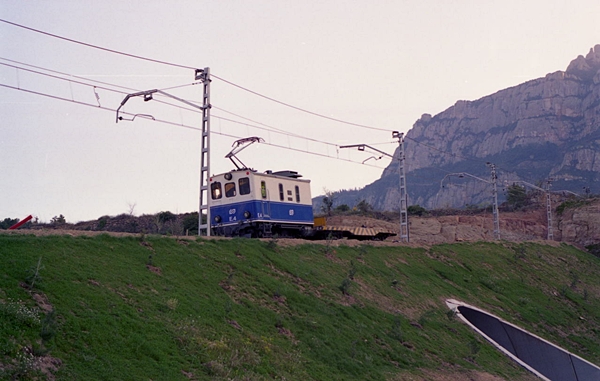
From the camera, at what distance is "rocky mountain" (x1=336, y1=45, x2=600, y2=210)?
490 feet

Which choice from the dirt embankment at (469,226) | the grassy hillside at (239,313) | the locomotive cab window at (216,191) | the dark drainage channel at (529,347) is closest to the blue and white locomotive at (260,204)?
the locomotive cab window at (216,191)

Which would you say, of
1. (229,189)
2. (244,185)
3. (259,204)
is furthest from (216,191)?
(259,204)

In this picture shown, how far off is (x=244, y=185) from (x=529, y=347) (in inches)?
626

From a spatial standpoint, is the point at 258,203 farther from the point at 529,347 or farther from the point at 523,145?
the point at 523,145

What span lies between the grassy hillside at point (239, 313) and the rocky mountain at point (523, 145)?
11428 cm

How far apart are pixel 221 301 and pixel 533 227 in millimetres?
67594

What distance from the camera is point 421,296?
1187 inches

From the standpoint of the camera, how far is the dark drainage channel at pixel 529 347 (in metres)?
30.7

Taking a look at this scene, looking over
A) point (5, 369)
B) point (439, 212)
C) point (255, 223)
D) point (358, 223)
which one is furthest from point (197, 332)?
point (439, 212)

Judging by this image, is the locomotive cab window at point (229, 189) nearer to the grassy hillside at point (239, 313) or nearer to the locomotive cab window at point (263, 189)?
the locomotive cab window at point (263, 189)

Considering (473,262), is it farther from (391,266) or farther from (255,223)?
(255,223)

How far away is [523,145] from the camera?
551 ft

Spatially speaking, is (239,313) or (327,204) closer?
(239,313)

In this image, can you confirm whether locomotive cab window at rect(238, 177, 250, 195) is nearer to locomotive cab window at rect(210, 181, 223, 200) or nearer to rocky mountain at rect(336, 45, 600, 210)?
locomotive cab window at rect(210, 181, 223, 200)
